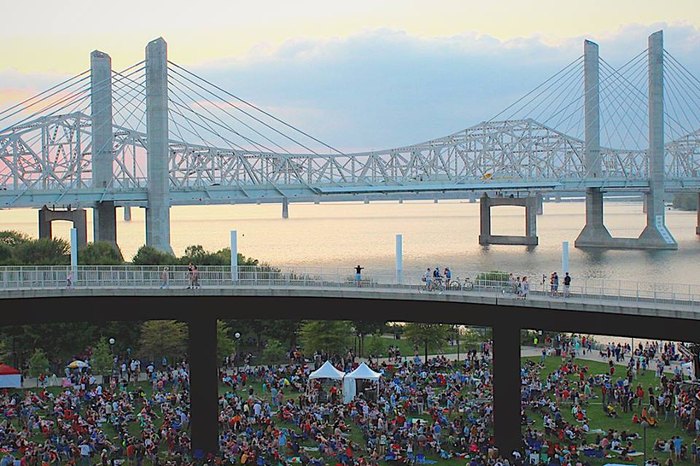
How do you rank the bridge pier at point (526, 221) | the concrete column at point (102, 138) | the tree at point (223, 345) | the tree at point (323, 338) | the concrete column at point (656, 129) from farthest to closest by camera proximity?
the bridge pier at point (526, 221)
the concrete column at point (656, 129)
the concrete column at point (102, 138)
the tree at point (323, 338)
the tree at point (223, 345)

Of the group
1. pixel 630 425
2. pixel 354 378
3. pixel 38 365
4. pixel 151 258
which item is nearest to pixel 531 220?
pixel 151 258

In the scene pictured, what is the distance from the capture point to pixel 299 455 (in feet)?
76.4

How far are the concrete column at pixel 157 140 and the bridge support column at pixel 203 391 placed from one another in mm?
45762

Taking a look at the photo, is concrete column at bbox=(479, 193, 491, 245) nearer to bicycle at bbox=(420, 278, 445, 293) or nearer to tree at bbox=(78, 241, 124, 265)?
tree at bbox=(78, 241, 124, 265)

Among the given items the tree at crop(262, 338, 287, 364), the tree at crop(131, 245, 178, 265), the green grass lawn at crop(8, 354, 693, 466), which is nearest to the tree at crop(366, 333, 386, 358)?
the tree at crop(262, 338, 287, 364)

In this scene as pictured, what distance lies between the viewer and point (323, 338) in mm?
36281

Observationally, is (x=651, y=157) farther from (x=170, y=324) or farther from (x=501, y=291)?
(x=501, y=291)

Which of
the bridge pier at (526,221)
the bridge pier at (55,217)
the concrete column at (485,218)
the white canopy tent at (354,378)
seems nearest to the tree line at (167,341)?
the white canopy tent at (354,378)

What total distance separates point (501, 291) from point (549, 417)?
5024 millimetres

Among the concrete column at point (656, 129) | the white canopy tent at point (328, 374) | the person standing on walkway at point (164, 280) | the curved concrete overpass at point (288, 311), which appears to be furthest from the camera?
the concrete column at point (656, 129)

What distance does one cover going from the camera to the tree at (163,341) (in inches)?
1422

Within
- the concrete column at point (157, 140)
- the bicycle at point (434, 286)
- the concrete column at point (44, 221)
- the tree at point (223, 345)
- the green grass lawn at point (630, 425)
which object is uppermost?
the concrete column at point (157, 140)

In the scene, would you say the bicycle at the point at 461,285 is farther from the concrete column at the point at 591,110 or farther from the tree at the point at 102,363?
the concrete column at the point at 591,110

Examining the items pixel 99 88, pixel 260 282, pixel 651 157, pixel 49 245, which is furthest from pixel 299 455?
pixel 651 157
